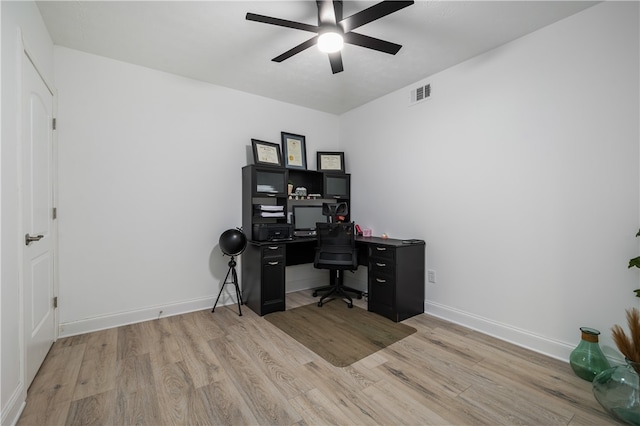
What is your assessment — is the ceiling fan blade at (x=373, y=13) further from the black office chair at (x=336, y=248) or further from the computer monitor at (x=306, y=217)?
the computer monitor at (x=306, y=217)

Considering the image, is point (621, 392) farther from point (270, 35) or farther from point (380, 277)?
point (270, 35)

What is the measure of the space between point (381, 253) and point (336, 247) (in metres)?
0.57

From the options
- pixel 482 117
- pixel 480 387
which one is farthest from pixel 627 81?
pixel 480 387

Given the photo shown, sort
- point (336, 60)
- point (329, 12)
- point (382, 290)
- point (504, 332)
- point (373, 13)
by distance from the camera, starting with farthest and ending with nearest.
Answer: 1. point (382, 290)
2. point (504, 332)
3. point (336, 60)
4. point (329, 12)
5. point (373, 13)

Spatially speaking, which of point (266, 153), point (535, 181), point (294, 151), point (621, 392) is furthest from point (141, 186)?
point (621, 392)

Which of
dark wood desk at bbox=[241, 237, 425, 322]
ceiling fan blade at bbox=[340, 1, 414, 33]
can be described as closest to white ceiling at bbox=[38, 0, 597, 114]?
ceiling fan blade at bbox=[340, 1, 414, 33]

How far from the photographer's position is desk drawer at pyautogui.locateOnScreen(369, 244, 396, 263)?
3.04 meters

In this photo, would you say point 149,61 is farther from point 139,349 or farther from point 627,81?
point 627,81

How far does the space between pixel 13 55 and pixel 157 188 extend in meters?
1.58

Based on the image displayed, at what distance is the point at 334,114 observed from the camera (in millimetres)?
4555

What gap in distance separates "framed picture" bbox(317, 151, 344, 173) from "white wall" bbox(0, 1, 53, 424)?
10.3 ft

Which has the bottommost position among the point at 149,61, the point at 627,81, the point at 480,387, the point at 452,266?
the point at 480,387

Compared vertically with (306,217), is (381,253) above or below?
below

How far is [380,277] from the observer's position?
125 inches
